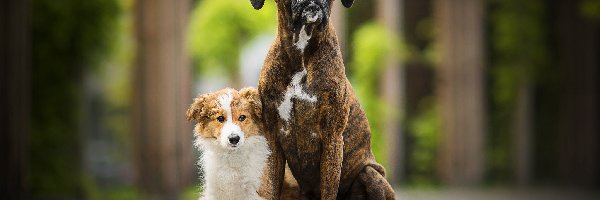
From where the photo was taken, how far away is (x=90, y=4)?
9.54 m

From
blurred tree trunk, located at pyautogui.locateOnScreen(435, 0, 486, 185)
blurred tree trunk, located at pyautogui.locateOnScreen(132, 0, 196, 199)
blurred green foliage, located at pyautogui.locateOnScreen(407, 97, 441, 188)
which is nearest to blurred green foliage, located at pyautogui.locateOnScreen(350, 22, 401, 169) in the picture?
blurred tree trunk, located at pyautogui.locateOnScreen(435, 0, 486, 185)

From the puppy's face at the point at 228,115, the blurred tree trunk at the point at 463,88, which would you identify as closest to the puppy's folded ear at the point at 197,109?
the puppy's face at the point at 228,115

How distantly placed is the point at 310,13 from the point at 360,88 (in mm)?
7359

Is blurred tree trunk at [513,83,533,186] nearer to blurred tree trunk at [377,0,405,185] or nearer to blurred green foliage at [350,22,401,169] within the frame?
blurred tree trunk at [377,0,405,185]

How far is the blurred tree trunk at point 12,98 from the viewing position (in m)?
8.52

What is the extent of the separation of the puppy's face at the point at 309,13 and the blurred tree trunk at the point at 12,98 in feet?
20.8

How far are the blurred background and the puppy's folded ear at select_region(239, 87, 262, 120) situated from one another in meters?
4.36

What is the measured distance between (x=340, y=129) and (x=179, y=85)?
20.8 feet

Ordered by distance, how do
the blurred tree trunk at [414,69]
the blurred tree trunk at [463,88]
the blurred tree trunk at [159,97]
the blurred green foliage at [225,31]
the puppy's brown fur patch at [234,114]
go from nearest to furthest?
the puppy's brown fur patch at [234,114] → the blurred tree trunk at [159,97] → the blurred green foliage at [225,31] → the blurred tree trunk at [463,88] → the blurred tree trunk at [414,69]

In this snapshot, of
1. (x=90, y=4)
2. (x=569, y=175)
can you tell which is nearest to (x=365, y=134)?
(x=90, y=4)

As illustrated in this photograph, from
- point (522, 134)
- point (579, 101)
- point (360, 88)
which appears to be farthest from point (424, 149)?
point (579, 101)

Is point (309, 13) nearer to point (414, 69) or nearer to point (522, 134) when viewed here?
point (522, 134)

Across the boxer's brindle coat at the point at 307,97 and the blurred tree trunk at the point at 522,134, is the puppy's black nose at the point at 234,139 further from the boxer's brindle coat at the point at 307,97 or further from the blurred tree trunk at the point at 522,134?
the blurred tree trunk at the point at 522,134

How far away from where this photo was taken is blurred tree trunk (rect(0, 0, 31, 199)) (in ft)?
28.0
